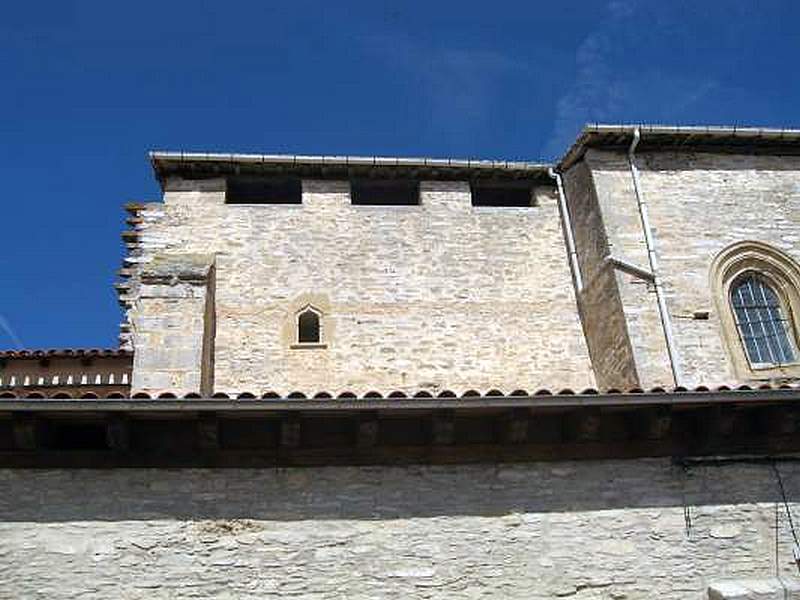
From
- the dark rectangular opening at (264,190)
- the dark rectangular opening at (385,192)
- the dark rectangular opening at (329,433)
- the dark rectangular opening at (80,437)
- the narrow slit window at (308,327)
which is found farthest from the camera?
the dark rectangular opening at (385,192)

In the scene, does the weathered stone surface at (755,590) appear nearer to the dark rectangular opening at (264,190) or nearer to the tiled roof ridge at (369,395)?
the tiled roof ridge at (369,395)

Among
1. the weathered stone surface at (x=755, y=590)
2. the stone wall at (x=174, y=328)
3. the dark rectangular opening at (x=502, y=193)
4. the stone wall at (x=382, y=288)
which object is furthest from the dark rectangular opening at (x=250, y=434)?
the dark rectangular opening at (x=502, y=193)

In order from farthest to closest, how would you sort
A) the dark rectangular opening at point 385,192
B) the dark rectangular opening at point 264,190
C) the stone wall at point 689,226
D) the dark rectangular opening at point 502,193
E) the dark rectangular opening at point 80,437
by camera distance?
the dark rectangular opening at point 502,193 < the dark rectangular opening at point 385,192 < the dark rectangular opening at point 264,190 < the stone wall at point 689,226 < the dark rectangular opening at point 80,437

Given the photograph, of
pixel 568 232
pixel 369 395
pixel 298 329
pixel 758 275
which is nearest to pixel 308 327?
pixel 298 329

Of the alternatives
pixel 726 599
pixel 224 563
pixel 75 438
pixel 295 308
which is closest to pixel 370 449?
pixel 224 563

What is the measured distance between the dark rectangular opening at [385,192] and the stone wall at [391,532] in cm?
776

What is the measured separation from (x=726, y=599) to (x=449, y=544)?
2.38 m

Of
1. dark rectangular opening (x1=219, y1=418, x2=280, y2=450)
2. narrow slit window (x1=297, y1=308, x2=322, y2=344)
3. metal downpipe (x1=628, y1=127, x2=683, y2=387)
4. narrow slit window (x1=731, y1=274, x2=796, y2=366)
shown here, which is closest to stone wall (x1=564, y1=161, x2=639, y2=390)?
metal downpipe (x1=628, y1=127, x2=683, y2=387)

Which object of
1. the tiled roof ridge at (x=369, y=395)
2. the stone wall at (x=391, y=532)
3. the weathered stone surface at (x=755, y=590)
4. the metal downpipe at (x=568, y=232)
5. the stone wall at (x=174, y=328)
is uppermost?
the metal downpipe at (x=568, y=232)

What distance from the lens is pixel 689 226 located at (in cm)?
1283

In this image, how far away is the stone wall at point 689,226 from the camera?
452 inches

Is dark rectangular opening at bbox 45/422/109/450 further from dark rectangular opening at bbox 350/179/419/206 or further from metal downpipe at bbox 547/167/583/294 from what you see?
metal downpipe at bbox 547/167/583/294

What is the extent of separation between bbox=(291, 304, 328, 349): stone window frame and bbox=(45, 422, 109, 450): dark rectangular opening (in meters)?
5.37

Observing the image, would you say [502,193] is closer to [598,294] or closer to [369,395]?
[598,294]
